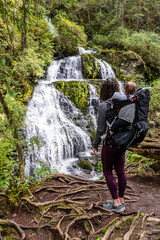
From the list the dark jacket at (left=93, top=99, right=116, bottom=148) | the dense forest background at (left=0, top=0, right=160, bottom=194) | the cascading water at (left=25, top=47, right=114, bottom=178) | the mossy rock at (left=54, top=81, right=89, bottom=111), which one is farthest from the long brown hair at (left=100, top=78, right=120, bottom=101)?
the mossy rock at (left=54, top=81, right=89, bottom=111)

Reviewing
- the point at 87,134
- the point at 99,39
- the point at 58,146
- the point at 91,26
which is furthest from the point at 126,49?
the point at 58,146

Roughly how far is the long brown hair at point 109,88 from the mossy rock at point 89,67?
11910mm

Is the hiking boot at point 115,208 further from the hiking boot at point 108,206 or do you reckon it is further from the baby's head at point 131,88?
the baby's head at point 131,88

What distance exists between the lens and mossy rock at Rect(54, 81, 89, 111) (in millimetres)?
10883

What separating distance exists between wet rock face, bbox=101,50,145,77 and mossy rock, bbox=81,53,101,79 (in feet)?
8.98

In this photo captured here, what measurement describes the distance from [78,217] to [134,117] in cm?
174

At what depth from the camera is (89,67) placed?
14273 mm

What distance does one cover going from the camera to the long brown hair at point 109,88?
8.58 ft

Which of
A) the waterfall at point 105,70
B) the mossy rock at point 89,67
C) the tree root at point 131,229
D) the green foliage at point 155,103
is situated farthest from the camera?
the waterfall at point 105,70

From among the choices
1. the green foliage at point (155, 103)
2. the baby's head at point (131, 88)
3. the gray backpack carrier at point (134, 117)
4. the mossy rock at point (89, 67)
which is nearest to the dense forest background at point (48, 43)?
the green foliage at point (155, 103)

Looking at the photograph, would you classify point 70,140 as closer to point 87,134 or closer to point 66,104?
point 87,134

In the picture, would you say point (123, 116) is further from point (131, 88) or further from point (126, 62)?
point (126, 62)

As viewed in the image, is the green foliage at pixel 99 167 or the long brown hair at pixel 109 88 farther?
the green foliage at pixel 99 167

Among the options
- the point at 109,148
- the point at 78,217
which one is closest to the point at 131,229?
the point at 78,217
